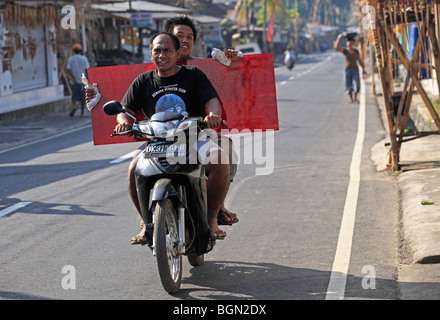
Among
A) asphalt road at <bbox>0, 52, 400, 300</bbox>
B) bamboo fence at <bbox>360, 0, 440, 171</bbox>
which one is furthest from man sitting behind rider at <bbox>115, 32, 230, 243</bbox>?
bamboo fence at <bbox>360, 0, 440, 171</bbox>

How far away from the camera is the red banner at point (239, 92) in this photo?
6.86m

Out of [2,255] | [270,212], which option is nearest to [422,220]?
[270,212]

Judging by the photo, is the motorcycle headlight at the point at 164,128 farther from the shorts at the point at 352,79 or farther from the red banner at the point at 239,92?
the shorts at the point at 352,79

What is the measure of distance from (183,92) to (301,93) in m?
22.5

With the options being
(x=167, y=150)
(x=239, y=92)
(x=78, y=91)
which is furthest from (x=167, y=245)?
(x=78, y=91)

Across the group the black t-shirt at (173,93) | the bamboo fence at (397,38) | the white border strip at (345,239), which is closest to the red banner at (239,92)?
the black t-shirt at (173,93)

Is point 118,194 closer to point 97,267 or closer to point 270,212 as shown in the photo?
point 270,212

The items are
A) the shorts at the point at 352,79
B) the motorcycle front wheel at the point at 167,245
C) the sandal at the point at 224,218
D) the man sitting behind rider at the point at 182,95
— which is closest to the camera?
the motorcycle front wheel at the point at 167,245

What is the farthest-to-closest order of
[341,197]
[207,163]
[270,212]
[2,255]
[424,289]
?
[341,197], [270,212], [2,255], [207,163], [424,289]

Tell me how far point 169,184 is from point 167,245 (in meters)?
0.41

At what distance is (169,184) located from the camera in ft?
17.9

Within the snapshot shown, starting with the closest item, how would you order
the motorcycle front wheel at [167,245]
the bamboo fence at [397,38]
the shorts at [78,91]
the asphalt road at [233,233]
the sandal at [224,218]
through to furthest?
the motorcycle front wheel at [167,245]
the asphalt road at [233,233]
the sandal at [224,218]
the bamboo fence at [397,38]
the shorts at [78,91]

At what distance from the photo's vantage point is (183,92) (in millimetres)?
6008

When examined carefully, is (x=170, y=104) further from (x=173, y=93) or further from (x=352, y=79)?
(x=352, y=79)
